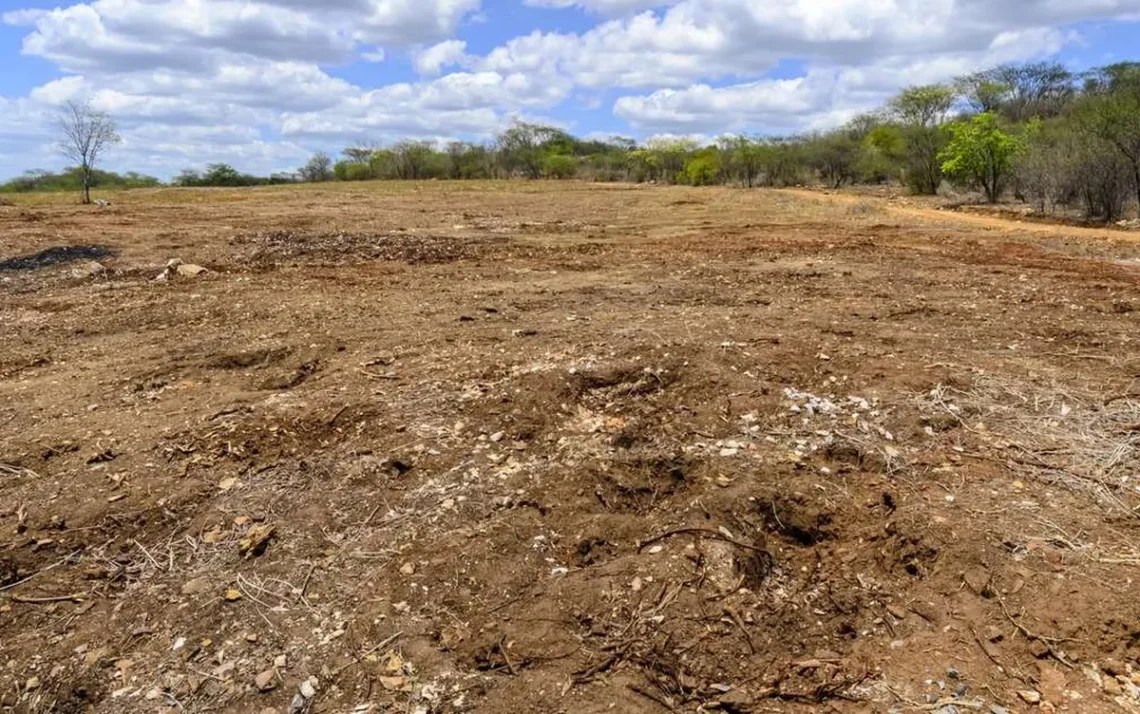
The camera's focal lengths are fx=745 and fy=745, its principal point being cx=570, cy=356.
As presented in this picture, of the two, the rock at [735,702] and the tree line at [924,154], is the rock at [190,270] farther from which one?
the tree line at [924,154]

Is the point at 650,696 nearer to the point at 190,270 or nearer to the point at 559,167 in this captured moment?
the point at 190,270

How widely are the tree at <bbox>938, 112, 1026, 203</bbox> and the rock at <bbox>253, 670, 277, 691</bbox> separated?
76.3 feet

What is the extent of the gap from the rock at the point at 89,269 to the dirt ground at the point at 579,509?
3136 mm

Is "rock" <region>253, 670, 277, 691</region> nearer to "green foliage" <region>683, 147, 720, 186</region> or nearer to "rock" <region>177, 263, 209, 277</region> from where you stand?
"rock" <region>177, 263, 209, 277</region>

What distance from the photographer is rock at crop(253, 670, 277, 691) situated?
2586mm

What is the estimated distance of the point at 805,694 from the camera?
249 centimetres

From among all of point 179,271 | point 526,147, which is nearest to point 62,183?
point 526,147

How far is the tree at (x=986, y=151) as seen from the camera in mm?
21094

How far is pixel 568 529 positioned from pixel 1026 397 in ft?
10.0

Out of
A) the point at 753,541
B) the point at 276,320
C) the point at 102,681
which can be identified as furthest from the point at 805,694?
the point at 276,320

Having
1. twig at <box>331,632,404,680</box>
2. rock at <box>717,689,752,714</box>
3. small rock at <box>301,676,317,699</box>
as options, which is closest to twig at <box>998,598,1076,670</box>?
rock at <box>717,689,752,714</box>

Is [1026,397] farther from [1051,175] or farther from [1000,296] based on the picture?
[1051,175]

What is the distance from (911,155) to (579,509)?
29834 millimetres

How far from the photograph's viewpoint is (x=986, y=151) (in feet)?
70.1
